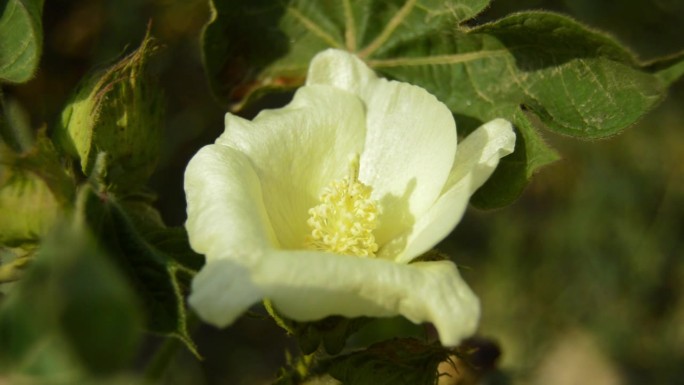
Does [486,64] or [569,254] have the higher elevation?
[486,64]

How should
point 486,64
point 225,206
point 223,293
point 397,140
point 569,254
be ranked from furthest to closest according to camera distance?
point 569,254, point 486,64, point 397,140, point 225,206, point 223,293

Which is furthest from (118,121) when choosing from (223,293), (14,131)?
(223,293)

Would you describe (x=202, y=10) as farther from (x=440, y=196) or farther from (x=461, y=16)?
(x=440, y=196)

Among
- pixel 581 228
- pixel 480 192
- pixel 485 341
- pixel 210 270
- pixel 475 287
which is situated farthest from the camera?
pixel 475 287

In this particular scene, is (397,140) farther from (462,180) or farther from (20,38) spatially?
(20,38)

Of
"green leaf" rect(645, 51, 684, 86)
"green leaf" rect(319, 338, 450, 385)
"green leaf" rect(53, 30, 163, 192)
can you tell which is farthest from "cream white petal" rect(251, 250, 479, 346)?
"green leaf" rect(645, 51, 684, 86)

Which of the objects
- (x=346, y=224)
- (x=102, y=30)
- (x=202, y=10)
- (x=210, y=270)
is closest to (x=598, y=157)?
(x=202, y=10)

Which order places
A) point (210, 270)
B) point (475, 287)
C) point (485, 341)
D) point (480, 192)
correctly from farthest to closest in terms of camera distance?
point (475, 287) < point (485, 341) < point (480, 192) < point (210, 270)
